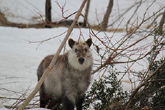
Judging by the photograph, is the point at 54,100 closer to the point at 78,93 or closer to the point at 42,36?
the point at 78,93

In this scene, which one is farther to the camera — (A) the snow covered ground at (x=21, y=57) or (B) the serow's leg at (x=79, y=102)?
(A) the snow covered ground at (x=21, y=57)

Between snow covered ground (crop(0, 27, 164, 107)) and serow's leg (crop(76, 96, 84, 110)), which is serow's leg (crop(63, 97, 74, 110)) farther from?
snow covered ground (crop(0, 27, 164, 107))

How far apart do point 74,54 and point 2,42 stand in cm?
477

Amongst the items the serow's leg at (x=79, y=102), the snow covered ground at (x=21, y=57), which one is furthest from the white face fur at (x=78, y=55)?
the snow covered ground at (x=21, y=57)

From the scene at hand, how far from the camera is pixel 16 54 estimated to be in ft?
23.6

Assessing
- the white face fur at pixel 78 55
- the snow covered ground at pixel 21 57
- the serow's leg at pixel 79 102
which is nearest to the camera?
the white face fur at pixel 78 55

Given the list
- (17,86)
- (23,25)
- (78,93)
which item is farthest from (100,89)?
(23,25)

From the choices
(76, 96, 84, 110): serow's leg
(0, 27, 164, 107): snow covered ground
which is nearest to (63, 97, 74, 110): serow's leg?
(76, 96, 84, 110): serow's leg

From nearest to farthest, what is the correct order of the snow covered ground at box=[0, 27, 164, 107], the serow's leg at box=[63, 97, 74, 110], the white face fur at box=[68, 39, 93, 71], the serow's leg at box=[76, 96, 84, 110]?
the white face fur at box=[68, 39, 93, 71] < the serow's leg at box=[63, 97, 74, 110] < the serow's leg at box=[76, 96, 84, 110] < the snow covered ground at box=[0, 27, 164, 107]

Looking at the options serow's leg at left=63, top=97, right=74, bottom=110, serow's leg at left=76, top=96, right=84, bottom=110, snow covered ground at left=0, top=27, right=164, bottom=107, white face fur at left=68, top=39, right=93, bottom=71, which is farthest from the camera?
snow covered ground at left=0, top=27, right=164, bottom=107

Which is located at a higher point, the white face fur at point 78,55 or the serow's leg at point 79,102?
the white face fur at point 78,55

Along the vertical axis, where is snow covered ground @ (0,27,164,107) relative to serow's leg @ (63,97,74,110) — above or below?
above

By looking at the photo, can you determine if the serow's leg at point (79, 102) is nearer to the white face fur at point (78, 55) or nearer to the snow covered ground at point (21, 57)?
the white face fur at point (78, 55)

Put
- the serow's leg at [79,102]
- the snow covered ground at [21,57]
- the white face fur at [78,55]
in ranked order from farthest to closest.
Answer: the snow covered ground at [21,57] < the serow's leg at [79,102] < the white face fur at [78,55]
